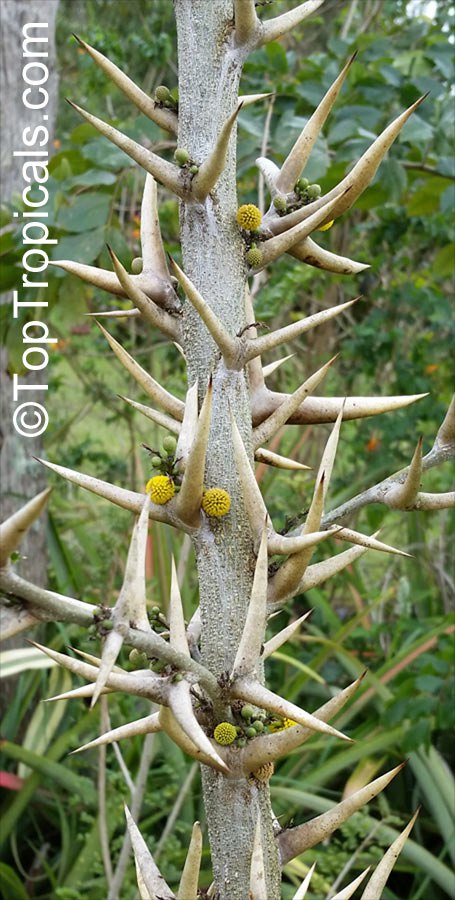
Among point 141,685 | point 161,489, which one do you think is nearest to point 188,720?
point 141,685

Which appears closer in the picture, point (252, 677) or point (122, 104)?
point (252, 677)

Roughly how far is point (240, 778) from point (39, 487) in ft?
7.40

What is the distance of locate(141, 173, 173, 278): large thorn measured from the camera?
63 cm

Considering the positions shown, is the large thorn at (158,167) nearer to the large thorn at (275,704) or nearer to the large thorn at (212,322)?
the large thorn at (212,322)

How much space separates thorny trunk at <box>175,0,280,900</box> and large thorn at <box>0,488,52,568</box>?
0.21 m

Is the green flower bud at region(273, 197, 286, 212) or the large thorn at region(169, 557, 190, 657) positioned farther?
the green flower bud at region(273, 197, 286, 212)

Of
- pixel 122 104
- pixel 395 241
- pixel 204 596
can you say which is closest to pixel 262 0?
pixel 204 596

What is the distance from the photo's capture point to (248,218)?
22.6 inches

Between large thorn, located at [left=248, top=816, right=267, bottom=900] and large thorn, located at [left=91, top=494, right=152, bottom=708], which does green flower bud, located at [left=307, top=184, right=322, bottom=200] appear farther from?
large thorn, located at [left=248, top=816, right=267, bottom=900]

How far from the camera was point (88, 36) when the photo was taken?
12.6ft

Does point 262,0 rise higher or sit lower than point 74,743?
higher

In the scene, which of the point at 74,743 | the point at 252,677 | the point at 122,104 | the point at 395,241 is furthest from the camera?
the point at 122,104

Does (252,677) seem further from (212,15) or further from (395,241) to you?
(395,241)

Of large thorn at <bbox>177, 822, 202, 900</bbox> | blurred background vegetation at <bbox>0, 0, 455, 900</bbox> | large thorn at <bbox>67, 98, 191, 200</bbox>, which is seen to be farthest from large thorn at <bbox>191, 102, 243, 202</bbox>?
blurred background vegetation at <bbox>0, 0, 455, 900</bbox>
